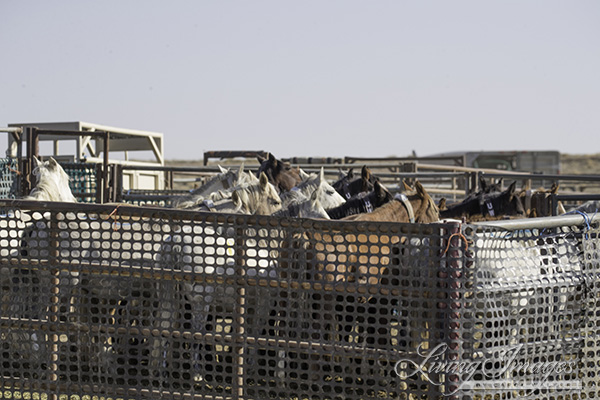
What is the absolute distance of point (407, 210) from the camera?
6168 mm

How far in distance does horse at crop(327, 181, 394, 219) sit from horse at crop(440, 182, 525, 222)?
1.64 m

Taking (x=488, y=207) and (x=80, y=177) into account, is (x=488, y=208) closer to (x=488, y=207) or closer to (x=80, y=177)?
(x=488, y=207)

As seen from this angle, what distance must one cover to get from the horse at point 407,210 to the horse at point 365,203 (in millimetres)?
561

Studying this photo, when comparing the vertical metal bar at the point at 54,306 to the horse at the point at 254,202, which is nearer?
the vertical metal bar at the point at 54,306

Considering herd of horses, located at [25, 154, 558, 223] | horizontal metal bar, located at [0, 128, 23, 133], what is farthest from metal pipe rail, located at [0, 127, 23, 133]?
herd of horses, located at [25, 154, 558, 223]

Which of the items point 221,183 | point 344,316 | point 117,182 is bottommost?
point 344,316

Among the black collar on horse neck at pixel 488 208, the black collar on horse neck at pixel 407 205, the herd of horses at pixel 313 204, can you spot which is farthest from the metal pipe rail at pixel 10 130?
the black collar on horse neck at pixel 488 208

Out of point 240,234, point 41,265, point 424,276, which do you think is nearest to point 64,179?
point 41,265

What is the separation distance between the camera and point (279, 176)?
9.74 metres

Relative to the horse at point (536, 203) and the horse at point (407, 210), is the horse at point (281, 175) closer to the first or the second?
the horse at point (536, 203)

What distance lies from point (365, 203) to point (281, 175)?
2774 mm

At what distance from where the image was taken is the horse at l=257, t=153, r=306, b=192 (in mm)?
9664

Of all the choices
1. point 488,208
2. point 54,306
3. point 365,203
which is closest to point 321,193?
point 365,203

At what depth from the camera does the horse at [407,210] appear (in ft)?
19.8
